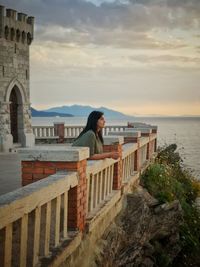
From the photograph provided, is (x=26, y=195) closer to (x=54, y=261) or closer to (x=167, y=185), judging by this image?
(x=54, y=261)

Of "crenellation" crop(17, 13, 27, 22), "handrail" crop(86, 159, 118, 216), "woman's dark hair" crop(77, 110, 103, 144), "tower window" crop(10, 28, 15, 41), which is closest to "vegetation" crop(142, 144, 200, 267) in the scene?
"handrail" crop(86, 159, 118, 216)

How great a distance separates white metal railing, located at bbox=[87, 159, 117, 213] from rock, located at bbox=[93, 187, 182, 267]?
22.3 inches

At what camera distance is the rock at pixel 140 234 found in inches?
293

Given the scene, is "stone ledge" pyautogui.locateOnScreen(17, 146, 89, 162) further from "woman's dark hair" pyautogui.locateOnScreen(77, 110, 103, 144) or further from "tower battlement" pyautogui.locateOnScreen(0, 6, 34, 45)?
"tower battlement" pyautogui.locateOnScreen(0, 6, 34, 45)

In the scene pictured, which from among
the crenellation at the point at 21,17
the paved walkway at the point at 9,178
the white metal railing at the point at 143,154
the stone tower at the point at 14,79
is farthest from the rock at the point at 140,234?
the crenellation at the point at 21,17

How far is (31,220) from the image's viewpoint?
16.8 feet

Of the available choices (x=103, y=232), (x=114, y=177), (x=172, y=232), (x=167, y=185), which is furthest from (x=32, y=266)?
(x=167, y=185)

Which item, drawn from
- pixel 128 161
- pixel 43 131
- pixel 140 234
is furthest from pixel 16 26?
pixel 140 234

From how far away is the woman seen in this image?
23.5 ft

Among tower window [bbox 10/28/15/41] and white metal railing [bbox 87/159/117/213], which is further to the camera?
tower window [bbox 10/28/15/41]

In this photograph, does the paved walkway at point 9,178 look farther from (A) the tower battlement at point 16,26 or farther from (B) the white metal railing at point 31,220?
(A) the tower battlement at point 16,26

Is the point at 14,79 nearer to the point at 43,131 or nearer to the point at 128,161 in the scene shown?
the point at 43,131

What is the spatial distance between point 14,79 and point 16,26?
2.50 m

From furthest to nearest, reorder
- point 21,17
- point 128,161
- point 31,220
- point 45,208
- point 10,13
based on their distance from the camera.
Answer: point 21,17 < point 10,13 < point 128,161 < point 31,220 < point 45,208
